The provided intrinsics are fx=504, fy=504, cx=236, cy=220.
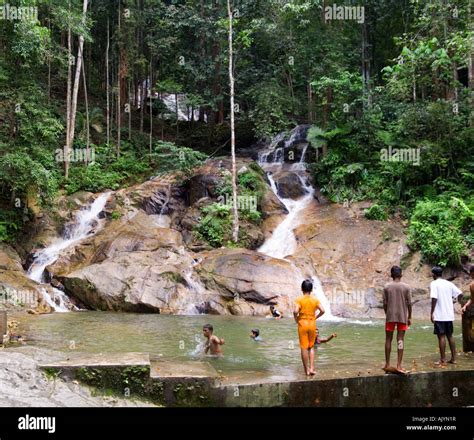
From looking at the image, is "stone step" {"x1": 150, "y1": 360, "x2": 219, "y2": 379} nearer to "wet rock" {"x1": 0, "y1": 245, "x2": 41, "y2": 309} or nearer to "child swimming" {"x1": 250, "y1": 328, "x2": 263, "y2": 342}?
"child swimming" {"x1": 250, "y1": 328, "x2": 263, "y2": 342}

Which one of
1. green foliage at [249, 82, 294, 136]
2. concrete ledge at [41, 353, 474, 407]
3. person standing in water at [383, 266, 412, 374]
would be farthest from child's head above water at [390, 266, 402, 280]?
green foliage at [249, 82, 294, 136]

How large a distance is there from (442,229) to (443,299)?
36.0 feet

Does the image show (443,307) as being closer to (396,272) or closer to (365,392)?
(396,272)

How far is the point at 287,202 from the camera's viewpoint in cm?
2431

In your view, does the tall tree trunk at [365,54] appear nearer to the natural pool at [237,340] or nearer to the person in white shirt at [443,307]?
the natural pool at [237,340]

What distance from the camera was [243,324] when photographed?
14188 millimetres

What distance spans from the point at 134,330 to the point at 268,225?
417 inches

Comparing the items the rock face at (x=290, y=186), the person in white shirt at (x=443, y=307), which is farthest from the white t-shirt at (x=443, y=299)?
the rock face at (x=290, y=186)

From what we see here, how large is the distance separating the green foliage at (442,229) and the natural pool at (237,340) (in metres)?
3.50

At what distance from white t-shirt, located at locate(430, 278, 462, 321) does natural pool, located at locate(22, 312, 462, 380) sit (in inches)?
31.5

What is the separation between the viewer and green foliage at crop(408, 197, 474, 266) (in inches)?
676

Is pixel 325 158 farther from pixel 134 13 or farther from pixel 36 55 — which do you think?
pixel 134 13

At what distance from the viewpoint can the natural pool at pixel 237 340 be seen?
27.1ft

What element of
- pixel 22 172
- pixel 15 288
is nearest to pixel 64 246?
pixel 22 172
